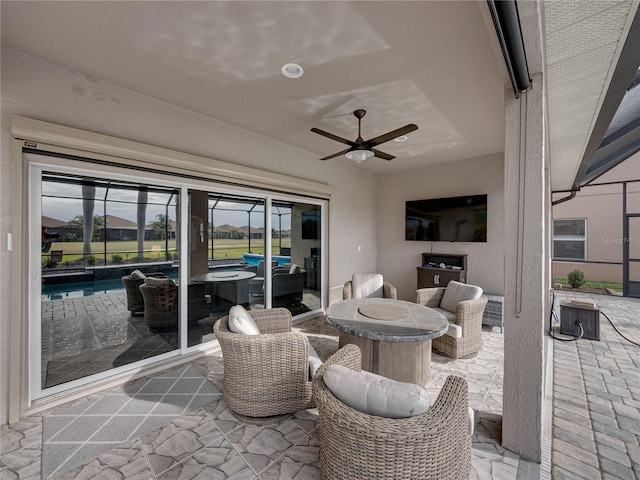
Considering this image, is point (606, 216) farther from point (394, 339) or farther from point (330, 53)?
point (330, 53)

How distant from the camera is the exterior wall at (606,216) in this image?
24.5 feet

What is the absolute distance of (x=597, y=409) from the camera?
2.48m

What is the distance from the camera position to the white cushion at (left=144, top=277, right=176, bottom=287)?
3.24 m

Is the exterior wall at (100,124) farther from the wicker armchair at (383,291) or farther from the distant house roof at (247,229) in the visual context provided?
the wicker armchair at (383,291)

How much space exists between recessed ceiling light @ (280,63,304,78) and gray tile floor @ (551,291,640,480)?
361 centimetres

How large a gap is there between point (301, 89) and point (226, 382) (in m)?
2.93

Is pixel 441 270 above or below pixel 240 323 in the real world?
above

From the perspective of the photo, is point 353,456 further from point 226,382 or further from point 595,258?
point 595,258

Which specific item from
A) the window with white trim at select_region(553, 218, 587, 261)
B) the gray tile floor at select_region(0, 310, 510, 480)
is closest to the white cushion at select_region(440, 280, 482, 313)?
the gray tile floor at select_region(0, 310, 510, 480)

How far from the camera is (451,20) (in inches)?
76.5

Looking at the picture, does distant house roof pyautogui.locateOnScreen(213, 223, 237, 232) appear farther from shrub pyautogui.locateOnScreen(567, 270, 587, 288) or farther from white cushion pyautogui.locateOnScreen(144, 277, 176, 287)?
shrub pyautogui.locateOnScreen(567, 270, 587, 288)

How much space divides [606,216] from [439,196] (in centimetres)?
625

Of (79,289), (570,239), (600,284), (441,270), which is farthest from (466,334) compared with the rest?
(570,239)

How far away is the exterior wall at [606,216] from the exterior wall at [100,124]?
28.2 ft
